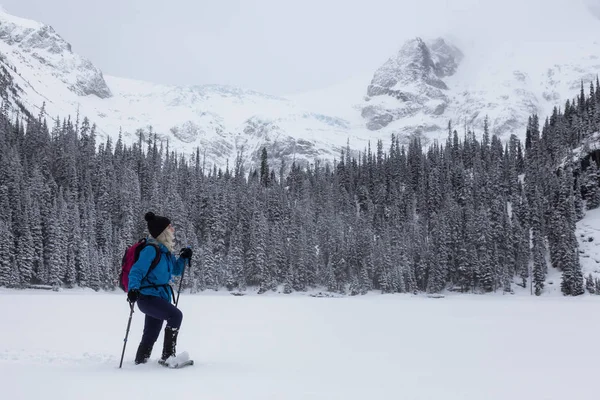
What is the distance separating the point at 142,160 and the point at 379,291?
245ft

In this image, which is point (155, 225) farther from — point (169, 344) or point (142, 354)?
point (142, 354)

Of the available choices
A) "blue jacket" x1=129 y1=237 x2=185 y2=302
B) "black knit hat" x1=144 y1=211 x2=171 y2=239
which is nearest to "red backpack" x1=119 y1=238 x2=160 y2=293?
"blue jacket" x1=129 y1=237 x2=185 y2=302

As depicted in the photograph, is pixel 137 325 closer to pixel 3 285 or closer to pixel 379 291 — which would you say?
pixel 3 285

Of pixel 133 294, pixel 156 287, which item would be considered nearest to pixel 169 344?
pixel 156 287

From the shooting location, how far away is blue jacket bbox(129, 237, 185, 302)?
322 inches

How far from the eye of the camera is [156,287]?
27.9ft

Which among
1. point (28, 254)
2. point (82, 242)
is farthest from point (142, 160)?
point (28, 254)

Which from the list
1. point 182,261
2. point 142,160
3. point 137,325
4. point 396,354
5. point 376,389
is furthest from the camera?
point 142,160

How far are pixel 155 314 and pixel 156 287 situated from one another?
0.47 metres

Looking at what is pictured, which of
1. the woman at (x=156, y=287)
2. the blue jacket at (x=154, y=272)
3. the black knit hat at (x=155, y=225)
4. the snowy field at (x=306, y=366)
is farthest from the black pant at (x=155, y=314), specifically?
the black knit hat at (x=155, y=225)

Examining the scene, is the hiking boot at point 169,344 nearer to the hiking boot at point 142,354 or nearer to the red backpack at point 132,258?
the hiking boot at point 142,354

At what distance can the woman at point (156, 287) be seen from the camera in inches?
326

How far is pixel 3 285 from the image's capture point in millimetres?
64125

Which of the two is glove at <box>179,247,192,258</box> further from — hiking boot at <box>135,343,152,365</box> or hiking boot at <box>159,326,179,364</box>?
hiking boot at <box>135,343,152,365</box>
